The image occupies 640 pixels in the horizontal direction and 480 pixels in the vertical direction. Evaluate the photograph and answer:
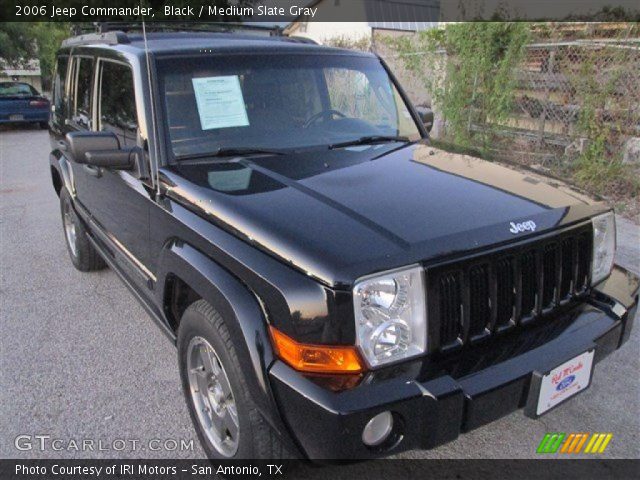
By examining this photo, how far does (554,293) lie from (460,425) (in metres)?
0.81

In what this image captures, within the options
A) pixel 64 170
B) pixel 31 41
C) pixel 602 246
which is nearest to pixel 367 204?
pixel 602 246

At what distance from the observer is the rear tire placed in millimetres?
4586

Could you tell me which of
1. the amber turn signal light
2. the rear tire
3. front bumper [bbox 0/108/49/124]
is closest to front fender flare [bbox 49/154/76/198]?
the rear tire

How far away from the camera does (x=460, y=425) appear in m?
1.90

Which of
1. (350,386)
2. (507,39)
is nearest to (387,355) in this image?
(350,386)

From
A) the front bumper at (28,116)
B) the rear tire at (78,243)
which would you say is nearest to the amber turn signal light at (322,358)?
the rear tire at (78,243)

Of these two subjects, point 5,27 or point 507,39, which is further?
point 5,27

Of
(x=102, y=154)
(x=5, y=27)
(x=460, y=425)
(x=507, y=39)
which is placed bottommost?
(x=460, y=425)

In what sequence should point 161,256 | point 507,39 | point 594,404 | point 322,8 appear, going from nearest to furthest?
point 161,256
point 594,404
point 507,39
point 322,8

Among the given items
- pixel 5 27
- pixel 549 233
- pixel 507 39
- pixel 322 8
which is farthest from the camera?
pixel 322 8

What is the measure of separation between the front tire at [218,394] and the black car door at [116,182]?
66cm

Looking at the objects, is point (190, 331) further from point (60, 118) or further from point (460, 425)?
point (60, 118)

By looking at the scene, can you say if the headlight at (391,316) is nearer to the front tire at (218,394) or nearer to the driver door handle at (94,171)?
the front tire at (218,394)

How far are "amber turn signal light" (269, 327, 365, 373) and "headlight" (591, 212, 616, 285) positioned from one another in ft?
4.48
